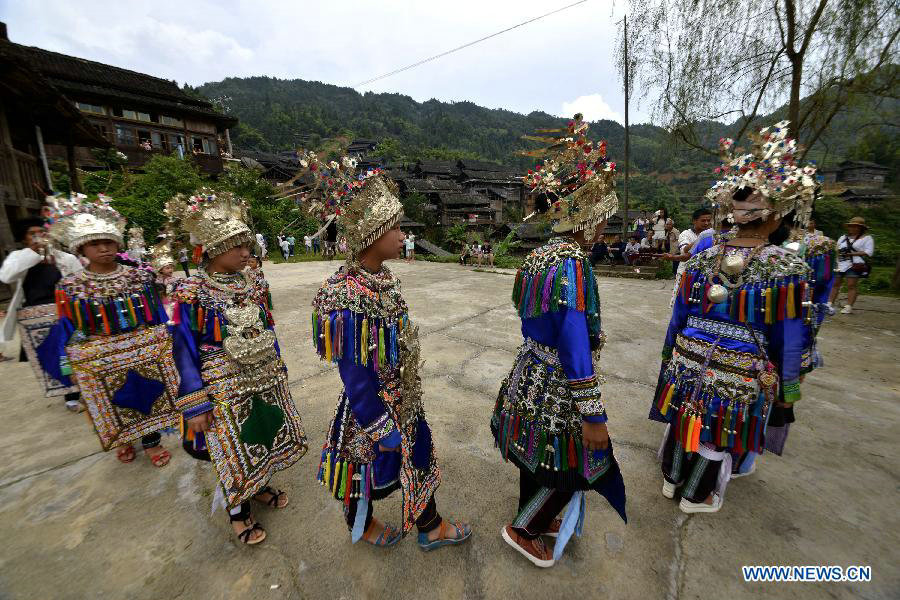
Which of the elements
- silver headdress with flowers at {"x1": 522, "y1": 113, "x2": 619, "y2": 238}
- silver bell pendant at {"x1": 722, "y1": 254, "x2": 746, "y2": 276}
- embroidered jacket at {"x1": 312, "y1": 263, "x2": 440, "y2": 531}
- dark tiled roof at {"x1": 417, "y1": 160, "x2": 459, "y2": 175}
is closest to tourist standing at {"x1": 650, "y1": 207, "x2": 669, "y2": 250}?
silver bell pendant at {"x1": 722, "y1": 254, "x2": 746, "y2": 276}

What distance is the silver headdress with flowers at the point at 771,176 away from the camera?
1.86 m

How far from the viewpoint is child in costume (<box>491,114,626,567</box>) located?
1643mm

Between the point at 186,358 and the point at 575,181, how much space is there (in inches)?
91.3

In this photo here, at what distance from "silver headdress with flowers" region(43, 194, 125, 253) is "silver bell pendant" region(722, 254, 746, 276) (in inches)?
160

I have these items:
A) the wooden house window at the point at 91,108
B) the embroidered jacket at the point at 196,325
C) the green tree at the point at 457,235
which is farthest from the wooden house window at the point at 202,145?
the embroidered jacket at the point at 196,325

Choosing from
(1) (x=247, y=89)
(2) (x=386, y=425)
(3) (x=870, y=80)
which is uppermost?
(1) (x=247, y=89)

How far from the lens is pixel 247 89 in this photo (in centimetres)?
11831

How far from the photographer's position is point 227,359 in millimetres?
2137

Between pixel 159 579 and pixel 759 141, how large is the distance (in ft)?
14.1

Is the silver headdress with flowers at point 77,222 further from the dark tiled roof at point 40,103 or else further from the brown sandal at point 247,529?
the dark tiled roof at point 40,103

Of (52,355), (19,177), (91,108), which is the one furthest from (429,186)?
(52,355)

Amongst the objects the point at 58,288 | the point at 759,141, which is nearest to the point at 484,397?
the point at 759,141

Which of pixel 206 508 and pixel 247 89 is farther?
pixel 247 89

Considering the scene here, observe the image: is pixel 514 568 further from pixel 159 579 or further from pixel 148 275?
pixel 148 275
